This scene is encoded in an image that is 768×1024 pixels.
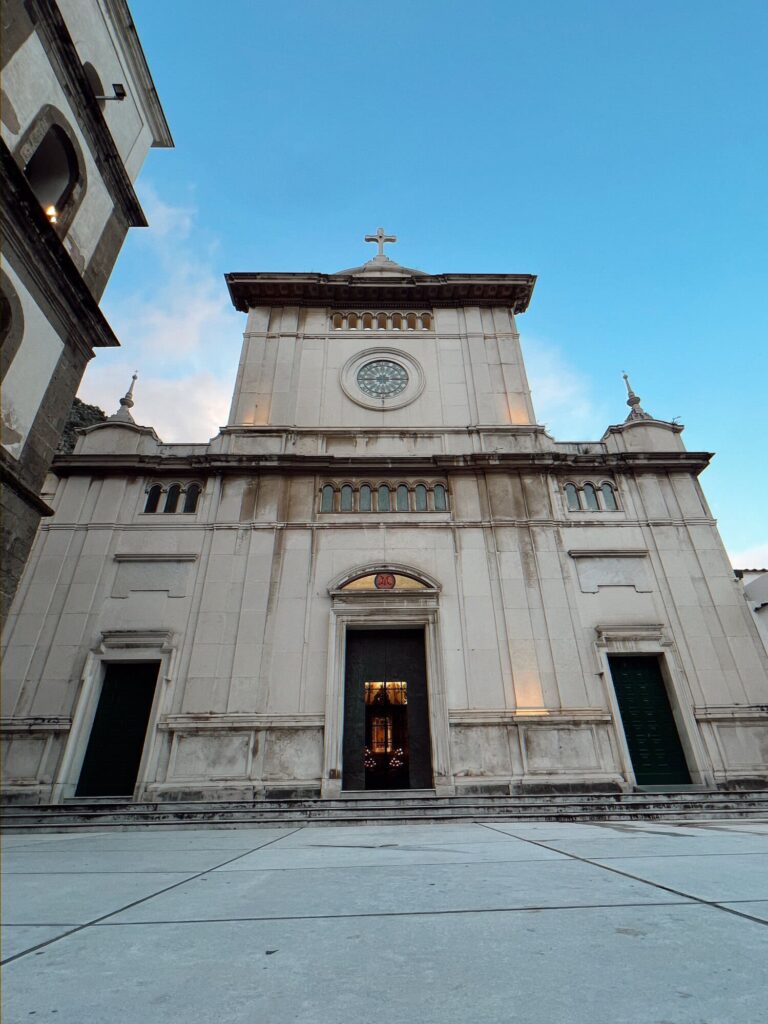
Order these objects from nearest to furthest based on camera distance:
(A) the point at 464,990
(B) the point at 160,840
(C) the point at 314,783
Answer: (A) the point at 464,990 < (B) the point at 160,840 < (C) the point at 314,783

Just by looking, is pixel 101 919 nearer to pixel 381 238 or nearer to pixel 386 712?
pixel 386 712

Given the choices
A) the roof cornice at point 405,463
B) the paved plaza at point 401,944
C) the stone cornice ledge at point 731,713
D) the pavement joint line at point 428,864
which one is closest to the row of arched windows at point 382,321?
the roof cornice at point 405,463

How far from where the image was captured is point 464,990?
1.46m

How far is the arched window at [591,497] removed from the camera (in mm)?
17469

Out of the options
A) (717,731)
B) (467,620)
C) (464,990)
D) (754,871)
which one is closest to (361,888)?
(464,990)

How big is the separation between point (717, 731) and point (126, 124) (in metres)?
23.6

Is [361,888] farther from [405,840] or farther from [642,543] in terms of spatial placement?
[642,543]

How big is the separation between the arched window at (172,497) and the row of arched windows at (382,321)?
33.7 ft

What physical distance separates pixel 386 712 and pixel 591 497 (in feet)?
33.9

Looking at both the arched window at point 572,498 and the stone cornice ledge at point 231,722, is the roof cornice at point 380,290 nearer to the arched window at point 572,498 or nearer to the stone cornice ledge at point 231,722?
the arched window at point 572,498

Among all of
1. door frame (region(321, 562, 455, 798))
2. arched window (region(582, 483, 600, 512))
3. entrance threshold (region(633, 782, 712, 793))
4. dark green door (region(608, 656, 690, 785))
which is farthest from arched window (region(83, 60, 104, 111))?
entrance threshold (region(633, 782, 712, 793))

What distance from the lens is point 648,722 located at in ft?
47.7

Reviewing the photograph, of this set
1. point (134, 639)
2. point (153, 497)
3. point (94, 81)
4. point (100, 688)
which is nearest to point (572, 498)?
point (153, 497)

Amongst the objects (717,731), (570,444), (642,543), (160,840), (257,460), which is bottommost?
(160,840)
